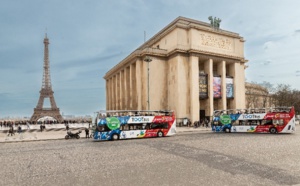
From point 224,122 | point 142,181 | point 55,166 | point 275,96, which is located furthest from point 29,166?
point 275,96

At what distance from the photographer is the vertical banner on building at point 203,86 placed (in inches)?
1887

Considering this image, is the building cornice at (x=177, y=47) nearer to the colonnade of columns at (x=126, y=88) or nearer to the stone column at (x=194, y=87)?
the stone column at (x=194, y=87)

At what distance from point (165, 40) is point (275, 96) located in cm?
3182

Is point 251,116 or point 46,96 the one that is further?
point 46,96

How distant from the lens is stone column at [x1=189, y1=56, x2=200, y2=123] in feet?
149

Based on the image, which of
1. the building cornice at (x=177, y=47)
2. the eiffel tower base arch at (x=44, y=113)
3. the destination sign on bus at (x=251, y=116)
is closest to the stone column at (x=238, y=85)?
the building cornice at (x=177, y=47)

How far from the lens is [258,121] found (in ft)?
94.1

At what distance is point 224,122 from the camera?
31.8m

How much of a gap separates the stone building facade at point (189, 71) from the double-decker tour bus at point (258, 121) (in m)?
13.3

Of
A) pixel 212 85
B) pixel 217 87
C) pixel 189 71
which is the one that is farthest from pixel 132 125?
pixel 217 87

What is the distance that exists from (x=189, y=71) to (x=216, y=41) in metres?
9.74

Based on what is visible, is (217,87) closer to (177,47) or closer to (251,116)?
(177,47)

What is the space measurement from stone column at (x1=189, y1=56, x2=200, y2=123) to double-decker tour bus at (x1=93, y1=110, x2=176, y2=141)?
19061mm

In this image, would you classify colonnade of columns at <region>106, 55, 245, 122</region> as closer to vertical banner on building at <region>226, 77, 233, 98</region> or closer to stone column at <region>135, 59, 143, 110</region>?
stone column at <region>135, 59, 143, 110</region>
